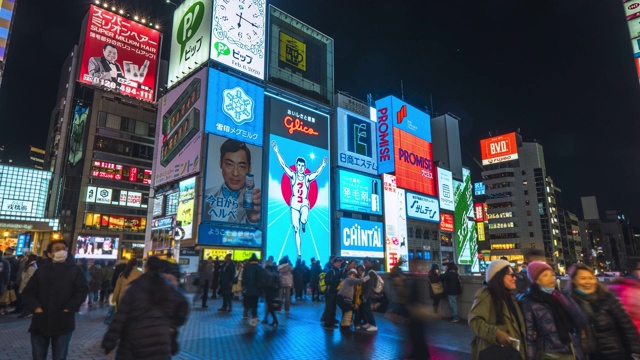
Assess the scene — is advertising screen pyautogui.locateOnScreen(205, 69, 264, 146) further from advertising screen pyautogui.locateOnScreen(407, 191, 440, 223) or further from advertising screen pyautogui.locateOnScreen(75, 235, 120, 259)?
advertising screen pyautogui.locateOnScreen(75, 235, 120, 259)

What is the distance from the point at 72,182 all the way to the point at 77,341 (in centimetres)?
5617

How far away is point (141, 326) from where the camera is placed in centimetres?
364

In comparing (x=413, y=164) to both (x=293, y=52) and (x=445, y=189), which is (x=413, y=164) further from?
(x=293, y=52)

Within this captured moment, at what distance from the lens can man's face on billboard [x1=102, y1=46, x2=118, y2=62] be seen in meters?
56.0

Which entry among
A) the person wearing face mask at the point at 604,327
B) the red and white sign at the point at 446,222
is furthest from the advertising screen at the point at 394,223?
the person wearing face mask at the point at 604,327

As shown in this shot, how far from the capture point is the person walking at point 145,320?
142 inches

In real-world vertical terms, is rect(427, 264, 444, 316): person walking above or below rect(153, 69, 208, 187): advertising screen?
below

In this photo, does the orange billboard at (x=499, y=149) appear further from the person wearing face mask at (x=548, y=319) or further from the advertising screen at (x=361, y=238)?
the person wearing face mask at (x=548, y=319)

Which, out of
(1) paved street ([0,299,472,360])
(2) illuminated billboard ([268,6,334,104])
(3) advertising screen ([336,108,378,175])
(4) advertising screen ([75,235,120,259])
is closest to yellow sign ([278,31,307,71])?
(2) illuminated billboard ([268,6,334,104])

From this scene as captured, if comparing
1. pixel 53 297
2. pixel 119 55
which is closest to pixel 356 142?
pixel 119 55

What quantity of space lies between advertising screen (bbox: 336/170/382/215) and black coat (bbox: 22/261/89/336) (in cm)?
3477

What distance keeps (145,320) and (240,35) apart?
115 feet

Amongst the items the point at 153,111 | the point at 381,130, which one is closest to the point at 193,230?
the point at 381,130

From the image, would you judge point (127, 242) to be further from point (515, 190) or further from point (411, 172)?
point (515, 190)
